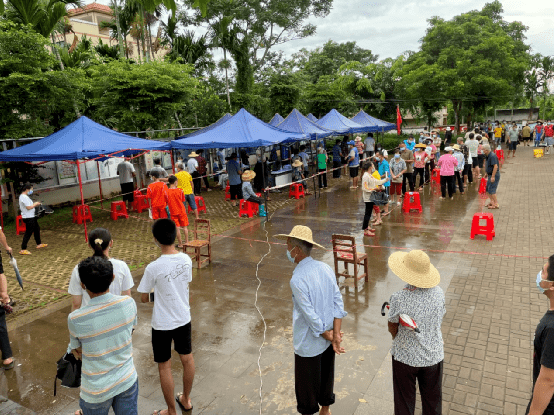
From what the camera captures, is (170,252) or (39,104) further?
(39,104)

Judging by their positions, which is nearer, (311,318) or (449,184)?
(311,318)

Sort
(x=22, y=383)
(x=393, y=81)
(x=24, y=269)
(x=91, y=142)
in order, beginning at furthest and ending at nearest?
(x=393, y=81), (x=91, y=142), (x=24, y=269), (x=22, y=383)

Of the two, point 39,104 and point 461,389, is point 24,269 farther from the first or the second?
point 461,389

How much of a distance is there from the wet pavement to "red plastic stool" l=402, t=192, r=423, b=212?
1763 mm

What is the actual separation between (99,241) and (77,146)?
750 cm

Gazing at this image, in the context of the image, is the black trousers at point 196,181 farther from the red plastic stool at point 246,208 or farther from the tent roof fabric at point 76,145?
the red plastic stool at point 246,208

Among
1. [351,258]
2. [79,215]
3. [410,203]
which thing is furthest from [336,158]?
[351,258]

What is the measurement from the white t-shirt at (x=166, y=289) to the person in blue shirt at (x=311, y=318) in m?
1.04

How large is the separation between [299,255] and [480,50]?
29.1 meters

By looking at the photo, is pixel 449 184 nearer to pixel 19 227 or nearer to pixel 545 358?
pixel 545 358

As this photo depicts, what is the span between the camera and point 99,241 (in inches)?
142

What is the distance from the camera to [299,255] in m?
3.23

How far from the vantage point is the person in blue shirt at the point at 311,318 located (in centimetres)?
305

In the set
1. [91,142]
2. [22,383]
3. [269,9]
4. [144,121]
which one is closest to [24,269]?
[91,142]
